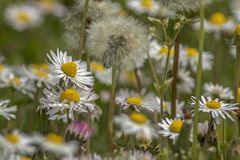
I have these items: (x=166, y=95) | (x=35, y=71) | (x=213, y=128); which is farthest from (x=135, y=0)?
(x=213, y=128)

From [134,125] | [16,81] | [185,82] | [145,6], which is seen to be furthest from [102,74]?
[134,125]

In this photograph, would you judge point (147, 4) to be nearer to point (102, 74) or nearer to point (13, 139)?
point (102, 74)

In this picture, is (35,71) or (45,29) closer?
(35,71)

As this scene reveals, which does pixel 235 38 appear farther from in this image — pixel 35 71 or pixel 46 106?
pixel 35 71

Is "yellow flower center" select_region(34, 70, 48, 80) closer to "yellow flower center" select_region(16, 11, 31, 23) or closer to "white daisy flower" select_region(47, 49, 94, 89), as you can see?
"white daisy flower" select_region(47, 49, 94, 89)

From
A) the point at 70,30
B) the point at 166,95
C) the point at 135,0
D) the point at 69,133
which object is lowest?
the point at 69,133

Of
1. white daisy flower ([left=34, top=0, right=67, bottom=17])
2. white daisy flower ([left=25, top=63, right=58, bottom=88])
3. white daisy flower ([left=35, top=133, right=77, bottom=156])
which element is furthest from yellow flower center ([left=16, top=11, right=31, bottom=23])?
white daisy flower ([left=35, top=133, right=77, bottom=156])
